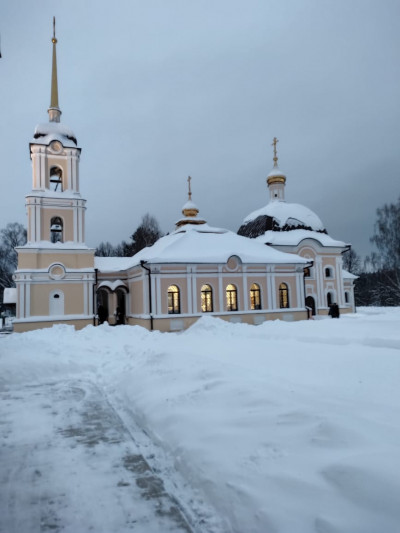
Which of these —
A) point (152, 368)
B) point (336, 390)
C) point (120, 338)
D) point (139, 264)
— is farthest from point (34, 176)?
point (336, 390)

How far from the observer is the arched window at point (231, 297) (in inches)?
900

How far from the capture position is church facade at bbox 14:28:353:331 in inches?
842

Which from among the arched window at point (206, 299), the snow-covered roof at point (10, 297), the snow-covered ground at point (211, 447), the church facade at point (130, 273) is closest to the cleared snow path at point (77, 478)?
the snow-covered ground at point (211, 447)

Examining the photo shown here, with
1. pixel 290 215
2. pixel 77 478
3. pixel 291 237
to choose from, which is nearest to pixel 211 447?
pixel 77 478

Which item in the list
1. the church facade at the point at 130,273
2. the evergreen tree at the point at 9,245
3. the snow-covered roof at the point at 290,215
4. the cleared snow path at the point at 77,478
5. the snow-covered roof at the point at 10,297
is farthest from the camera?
the evergreen tree at the point at 9,245

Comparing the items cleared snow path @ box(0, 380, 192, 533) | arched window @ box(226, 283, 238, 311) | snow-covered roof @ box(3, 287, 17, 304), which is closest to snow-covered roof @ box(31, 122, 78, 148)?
snow-covered roof @ box(3, 287, 17, 304)

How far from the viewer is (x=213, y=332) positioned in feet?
50.6

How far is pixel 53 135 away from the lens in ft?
76.1

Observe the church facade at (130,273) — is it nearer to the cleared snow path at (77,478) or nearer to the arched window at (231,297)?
the arched window at (231,297)

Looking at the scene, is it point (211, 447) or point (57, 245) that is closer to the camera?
point (211, 447)

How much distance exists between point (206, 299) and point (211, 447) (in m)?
18.0

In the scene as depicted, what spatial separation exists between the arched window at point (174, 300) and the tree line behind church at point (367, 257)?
19675 mm

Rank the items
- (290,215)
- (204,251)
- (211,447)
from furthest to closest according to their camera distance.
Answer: (290,215), (204,251), (211,447)

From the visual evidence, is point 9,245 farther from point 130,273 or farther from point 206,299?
point 206,299
